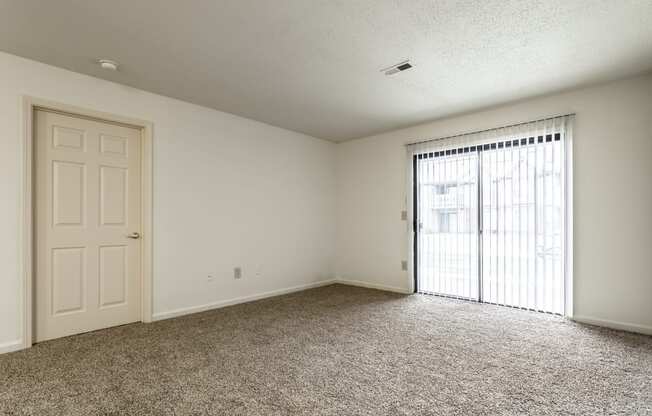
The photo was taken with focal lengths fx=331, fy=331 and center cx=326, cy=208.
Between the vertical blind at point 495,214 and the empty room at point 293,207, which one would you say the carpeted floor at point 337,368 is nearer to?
the empty room at point 293,207

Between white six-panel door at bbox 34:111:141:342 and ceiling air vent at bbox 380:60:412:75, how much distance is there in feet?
8.84

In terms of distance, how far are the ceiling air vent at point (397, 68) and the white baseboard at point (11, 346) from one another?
3889 mm

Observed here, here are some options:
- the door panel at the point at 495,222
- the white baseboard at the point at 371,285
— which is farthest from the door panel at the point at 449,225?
the white baseboard at the point at 371,285

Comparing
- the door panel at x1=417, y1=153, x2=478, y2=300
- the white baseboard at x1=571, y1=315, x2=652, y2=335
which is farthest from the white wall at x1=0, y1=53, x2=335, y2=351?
the white baseboard at x1=571, y1=315, x2=652, y2=335

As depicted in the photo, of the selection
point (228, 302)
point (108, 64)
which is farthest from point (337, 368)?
point (108, 64)

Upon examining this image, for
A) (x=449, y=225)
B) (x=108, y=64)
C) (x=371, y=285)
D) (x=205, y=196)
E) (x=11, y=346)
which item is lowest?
(x=371, y=285)

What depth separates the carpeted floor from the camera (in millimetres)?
1915

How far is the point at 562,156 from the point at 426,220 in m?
1.79

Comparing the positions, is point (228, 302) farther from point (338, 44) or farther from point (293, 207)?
point (338, 44)

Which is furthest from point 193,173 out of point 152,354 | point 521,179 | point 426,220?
point 521,179

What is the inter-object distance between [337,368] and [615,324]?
2.89 meters

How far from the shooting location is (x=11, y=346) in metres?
2.68

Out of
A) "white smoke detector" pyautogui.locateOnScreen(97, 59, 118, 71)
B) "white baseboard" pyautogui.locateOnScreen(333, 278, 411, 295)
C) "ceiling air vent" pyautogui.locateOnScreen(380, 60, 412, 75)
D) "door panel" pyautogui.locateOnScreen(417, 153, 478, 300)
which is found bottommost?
"white baseboard" pyautogui.locateOnScreen(333, 278, 411, 295)

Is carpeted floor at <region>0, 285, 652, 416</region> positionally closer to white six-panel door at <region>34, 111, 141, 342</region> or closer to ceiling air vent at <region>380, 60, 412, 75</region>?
white six-panel door at <region>34, 111, 141, 342</region>
